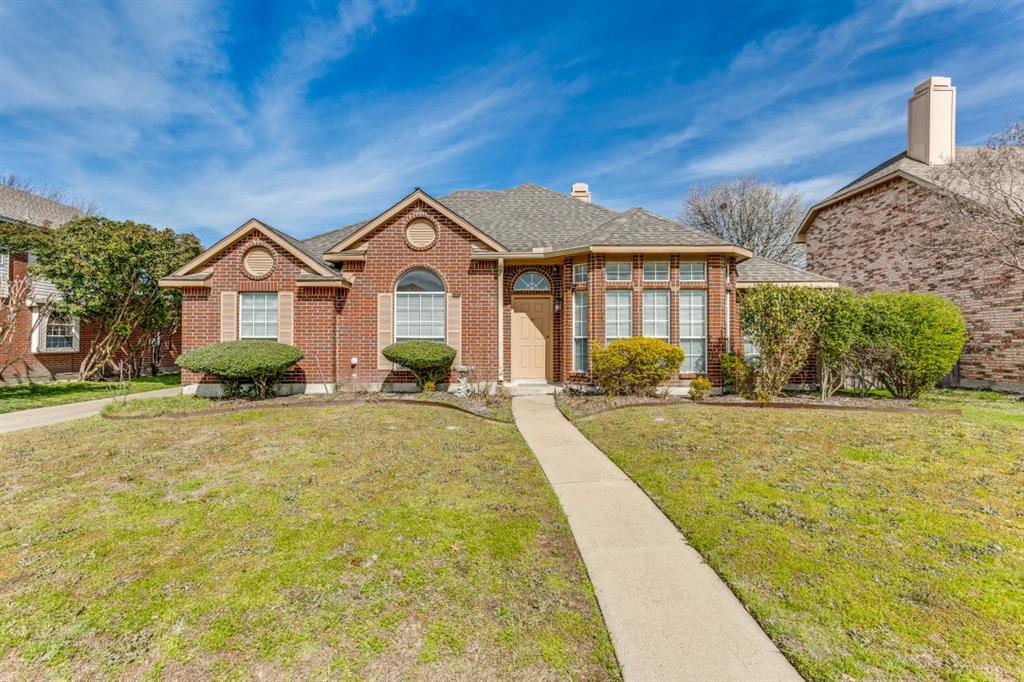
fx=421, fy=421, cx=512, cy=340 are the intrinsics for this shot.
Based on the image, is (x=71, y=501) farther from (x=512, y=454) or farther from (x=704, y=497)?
(x=704, y=497)

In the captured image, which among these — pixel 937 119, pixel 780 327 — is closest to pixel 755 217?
pixel 937 119

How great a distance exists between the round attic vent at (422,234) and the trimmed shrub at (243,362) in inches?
170

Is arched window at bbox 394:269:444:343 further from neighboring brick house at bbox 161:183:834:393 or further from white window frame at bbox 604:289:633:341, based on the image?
white window frame at bbox 604:289:633:341

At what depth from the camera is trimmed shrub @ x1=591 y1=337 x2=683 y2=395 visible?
1034 cm

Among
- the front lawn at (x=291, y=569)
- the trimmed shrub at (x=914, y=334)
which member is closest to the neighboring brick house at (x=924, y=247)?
the trimmed shrub at (x=914, y=334)

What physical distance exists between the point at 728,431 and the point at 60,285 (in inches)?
818

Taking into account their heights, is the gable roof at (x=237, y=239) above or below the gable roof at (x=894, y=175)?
below

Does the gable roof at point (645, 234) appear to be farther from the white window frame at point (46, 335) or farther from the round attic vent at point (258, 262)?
the white window frame at point (46, 335)

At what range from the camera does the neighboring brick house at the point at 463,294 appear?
37.2 ft

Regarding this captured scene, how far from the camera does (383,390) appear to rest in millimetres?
11852

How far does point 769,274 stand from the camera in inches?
504

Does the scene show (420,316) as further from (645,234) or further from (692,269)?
(692,269)

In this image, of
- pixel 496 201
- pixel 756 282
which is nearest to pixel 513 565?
pixel 756 282

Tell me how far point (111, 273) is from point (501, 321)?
14120 millimetres
